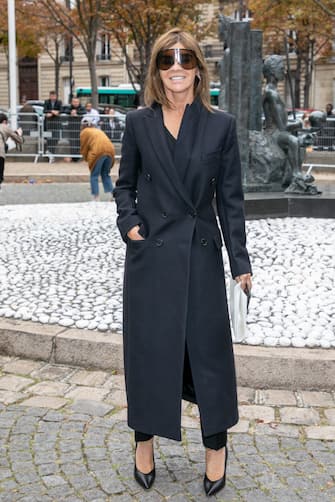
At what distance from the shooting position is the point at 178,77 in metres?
3.29

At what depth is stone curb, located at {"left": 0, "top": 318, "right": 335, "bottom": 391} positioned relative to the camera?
4.79m

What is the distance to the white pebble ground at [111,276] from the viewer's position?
5.54 m

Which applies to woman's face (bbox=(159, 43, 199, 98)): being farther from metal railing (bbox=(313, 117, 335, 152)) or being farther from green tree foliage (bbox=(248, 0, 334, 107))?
green tree foliage (bbox=(248, 0, 334, 107))

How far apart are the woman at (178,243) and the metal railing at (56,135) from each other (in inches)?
706

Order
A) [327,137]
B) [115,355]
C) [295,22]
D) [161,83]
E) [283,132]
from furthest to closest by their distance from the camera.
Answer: [295,22] → [327,137] → [283,132] → [115,355] → [161,83]

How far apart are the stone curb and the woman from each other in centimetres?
143

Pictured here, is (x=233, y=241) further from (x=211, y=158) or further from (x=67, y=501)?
(x=67, y=501)

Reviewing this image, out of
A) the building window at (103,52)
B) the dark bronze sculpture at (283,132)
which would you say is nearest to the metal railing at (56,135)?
the dark bronze sculpture at (283,132)

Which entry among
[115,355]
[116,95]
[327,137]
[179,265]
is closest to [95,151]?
[115,355]

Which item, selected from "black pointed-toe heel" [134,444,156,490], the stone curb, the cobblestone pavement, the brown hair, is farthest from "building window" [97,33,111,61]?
"black pointed-toe heel" [134,444,156,490]

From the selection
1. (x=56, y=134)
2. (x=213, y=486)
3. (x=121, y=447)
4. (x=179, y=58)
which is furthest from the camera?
(x=56, y=134)

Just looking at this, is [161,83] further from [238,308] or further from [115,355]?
[115,355]

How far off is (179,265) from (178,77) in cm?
81

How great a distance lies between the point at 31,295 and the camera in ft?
21.0
